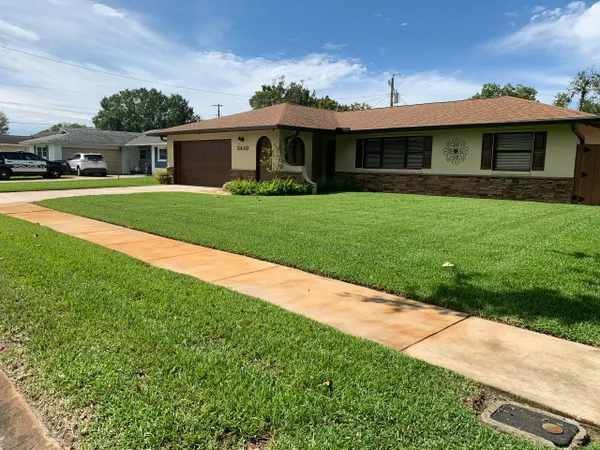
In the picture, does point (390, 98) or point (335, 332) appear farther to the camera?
point (390, 98)

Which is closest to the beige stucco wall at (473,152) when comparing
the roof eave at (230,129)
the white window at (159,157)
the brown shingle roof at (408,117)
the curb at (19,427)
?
the brown shingle roof at (408,117)

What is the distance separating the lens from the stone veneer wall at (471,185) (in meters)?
15.6

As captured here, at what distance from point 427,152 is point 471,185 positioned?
228 cm

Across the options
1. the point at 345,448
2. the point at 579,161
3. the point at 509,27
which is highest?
the point at 509,27

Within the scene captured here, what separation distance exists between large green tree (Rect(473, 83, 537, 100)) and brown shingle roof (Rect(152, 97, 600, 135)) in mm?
31615

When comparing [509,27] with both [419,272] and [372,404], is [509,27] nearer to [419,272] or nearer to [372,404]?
[419,272]

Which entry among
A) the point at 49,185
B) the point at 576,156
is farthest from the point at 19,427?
the point at 49,185

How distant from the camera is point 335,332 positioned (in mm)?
3994

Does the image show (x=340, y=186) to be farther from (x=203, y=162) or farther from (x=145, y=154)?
(x=145, y=154)

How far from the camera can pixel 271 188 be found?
59.0 feet

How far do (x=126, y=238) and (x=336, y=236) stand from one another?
378 centimetres

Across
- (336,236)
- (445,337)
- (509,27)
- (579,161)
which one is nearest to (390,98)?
(509,27)

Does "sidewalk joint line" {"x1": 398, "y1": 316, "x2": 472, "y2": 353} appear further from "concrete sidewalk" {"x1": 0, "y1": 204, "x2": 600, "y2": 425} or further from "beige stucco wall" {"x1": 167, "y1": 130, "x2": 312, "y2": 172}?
"beige stucco wall" {"x1": 167, "y1": 130, "x2": 312, "y2": 172}

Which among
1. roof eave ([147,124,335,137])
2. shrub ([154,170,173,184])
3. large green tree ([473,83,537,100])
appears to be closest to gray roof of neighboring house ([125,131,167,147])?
shrub ([154,170,173,184])
